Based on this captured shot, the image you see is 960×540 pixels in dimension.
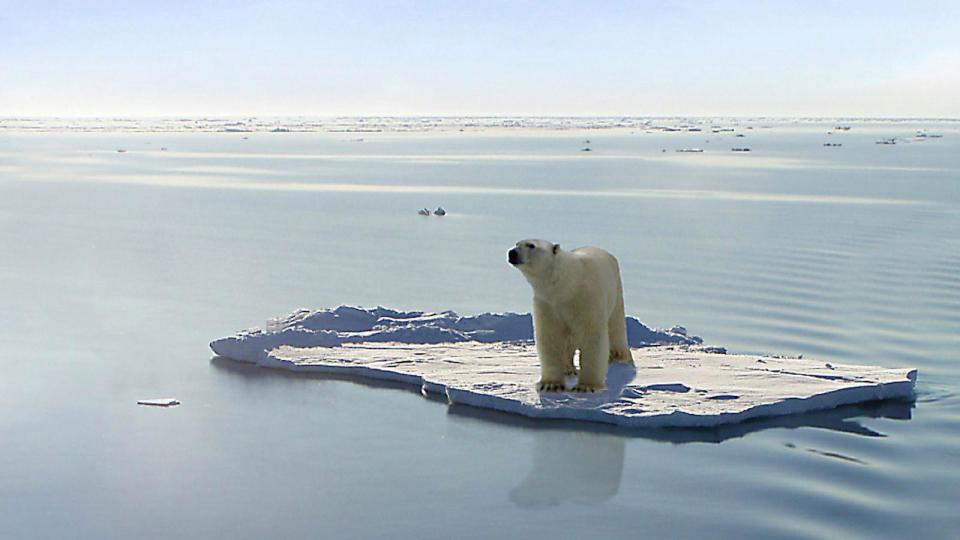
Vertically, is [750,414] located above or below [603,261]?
below

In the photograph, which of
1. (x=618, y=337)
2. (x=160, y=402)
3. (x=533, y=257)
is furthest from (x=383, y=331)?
(x=533, y=257)

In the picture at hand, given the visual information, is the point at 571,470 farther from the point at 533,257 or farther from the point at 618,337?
the point at 618,337

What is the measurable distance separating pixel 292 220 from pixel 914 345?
13.4m

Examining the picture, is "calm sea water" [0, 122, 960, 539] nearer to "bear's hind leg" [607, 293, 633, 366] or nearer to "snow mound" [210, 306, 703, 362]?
"snow mound" [210, 306, 703, 362]

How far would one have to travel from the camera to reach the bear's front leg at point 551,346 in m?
7.57

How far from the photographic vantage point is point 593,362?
7539mm

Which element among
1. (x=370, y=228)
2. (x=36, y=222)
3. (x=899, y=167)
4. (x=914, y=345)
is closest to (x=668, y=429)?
(x=914, y=345)

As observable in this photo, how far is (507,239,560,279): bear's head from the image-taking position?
7.24 m

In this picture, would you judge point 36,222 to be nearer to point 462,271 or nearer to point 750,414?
point 462,271

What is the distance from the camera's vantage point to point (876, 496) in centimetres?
577

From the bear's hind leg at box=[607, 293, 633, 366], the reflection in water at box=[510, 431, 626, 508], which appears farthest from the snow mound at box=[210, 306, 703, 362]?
the reflection in water at box=[510, 431, 626, 508]

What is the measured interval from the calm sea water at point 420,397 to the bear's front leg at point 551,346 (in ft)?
1.58

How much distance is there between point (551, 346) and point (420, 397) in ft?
3.39

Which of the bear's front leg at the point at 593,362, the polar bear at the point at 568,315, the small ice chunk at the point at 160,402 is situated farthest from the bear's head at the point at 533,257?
the small ice chunk at the point at 160,402
